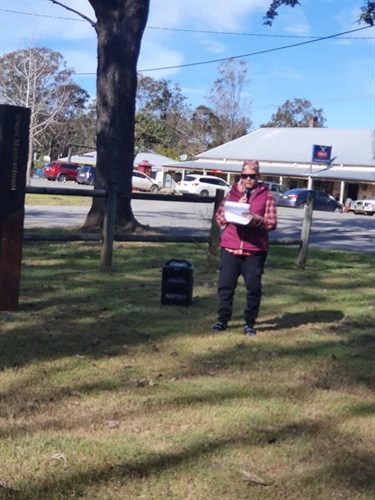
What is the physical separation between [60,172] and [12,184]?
204ft

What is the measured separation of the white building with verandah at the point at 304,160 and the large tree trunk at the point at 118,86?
41190 millimetres

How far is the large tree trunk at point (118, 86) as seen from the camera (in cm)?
1552

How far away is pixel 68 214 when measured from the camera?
Answer: 25.7 m

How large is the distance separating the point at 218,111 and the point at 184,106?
7886 mm

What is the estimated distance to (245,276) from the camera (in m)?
7.33

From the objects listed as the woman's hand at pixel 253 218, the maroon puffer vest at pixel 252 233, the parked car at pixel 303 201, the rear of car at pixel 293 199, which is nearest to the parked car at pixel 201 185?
the rear of car at pixel 293 199

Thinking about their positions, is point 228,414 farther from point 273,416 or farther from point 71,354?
point 71,354

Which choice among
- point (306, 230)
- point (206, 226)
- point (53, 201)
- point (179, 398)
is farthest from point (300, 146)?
point (179, 398)

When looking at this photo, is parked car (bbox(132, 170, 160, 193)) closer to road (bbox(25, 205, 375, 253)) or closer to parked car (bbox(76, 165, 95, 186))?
parked car (bbox(76, 165, 95, 186))

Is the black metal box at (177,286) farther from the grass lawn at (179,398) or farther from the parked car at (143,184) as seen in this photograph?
the parked car at (143,184)

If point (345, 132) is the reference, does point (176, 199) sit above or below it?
below

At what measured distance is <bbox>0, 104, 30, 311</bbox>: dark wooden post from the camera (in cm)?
719

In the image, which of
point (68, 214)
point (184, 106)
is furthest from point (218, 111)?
point (68, 214)

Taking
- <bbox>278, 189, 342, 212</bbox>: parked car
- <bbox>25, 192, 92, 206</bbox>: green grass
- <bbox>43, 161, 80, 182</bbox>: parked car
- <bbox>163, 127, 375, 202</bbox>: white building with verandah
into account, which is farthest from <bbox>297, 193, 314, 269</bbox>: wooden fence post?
<bbox>43, 161, 80, 182</bbox>: parked car
